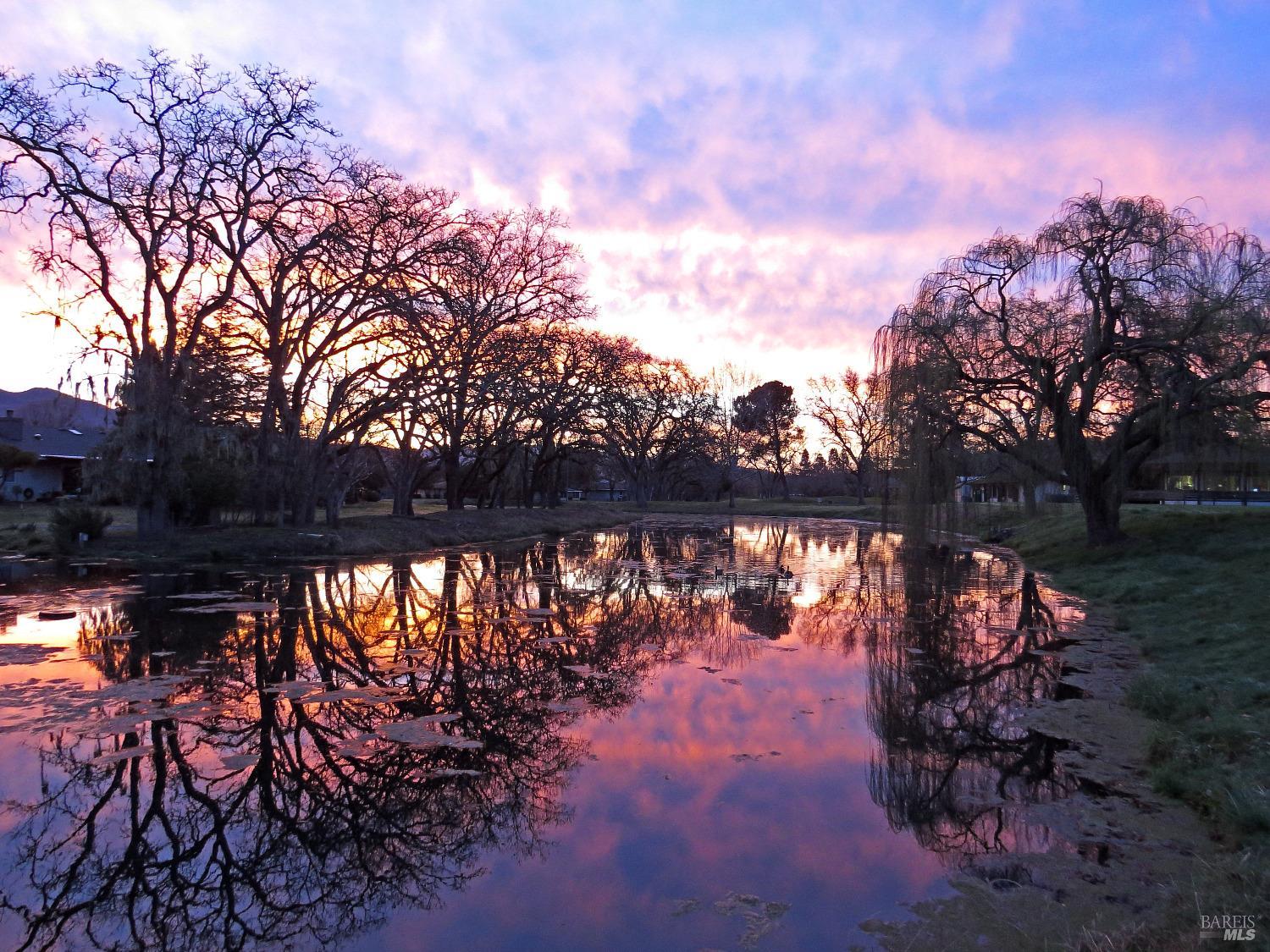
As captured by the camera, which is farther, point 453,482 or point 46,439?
point 46,439

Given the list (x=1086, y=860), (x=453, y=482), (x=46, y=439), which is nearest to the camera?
(x=1086, y=860)

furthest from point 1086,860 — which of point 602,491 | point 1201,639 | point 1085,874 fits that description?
point 602,491

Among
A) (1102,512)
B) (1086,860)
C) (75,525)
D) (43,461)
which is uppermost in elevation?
(43,461)

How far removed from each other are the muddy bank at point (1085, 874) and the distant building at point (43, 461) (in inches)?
1737

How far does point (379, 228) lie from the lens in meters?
23.3

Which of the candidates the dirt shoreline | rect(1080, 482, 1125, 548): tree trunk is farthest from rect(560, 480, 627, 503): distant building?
the dirt shoreline

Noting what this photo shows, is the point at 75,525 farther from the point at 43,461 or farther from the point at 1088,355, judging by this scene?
the point at 43,461

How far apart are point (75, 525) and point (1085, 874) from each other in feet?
75.4

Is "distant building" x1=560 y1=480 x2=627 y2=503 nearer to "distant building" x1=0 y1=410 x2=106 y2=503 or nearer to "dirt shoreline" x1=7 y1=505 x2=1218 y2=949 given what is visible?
"distant building" x1=0 y1=410 x2=106 y2=503

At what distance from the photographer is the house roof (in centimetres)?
4741

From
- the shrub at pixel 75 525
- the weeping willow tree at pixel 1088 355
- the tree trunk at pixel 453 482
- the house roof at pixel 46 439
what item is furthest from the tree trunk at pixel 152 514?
the house roof at pixel 46 439

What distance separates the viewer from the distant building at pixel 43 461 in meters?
42.5

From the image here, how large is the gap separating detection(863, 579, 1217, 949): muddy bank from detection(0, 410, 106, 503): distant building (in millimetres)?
44120

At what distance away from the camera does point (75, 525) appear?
66.5 feet
